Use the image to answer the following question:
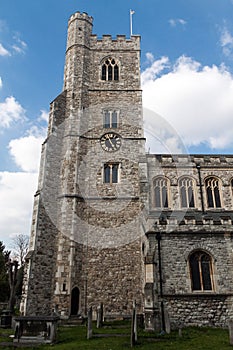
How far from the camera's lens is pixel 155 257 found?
41.3 ft

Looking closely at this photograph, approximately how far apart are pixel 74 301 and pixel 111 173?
8401 millimetres

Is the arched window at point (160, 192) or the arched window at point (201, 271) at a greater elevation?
the arched window at point (160, 192)

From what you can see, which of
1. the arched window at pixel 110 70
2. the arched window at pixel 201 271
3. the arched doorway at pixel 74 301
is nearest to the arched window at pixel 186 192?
the arched window at pixel 201 271

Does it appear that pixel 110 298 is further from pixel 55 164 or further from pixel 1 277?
pixel 1 277

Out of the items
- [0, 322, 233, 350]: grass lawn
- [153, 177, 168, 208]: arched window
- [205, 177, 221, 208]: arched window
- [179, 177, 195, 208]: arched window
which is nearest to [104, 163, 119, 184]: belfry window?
[153, 177, 168, 208]: arched window

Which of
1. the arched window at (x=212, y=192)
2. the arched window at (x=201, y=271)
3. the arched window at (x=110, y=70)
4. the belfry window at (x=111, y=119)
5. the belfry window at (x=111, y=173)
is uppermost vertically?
the arched window at (x=110, y=70)

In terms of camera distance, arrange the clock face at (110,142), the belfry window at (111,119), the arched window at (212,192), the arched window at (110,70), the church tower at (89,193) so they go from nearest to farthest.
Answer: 1. the church tower at (89,193)
2. the arched window at (212,192)
3. the clock face at (110,142)
4. the belfry window at (111,119)
5. the arched window at (110,70)

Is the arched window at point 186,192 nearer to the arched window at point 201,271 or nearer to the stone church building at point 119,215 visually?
the stone church building at point 119,215

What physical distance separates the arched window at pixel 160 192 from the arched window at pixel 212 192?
2.82m

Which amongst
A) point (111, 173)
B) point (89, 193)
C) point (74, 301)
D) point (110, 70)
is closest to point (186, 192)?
point (111, 173)

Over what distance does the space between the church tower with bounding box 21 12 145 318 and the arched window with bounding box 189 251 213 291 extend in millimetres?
4354

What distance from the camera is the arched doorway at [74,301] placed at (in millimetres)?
15648

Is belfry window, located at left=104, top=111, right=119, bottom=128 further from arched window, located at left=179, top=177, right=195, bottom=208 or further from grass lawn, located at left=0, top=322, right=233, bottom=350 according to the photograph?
grass lawn, located at left=0, top=322, right=233, bottom=350

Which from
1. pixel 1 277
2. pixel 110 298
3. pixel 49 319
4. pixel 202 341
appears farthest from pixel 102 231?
pixel 1 277
